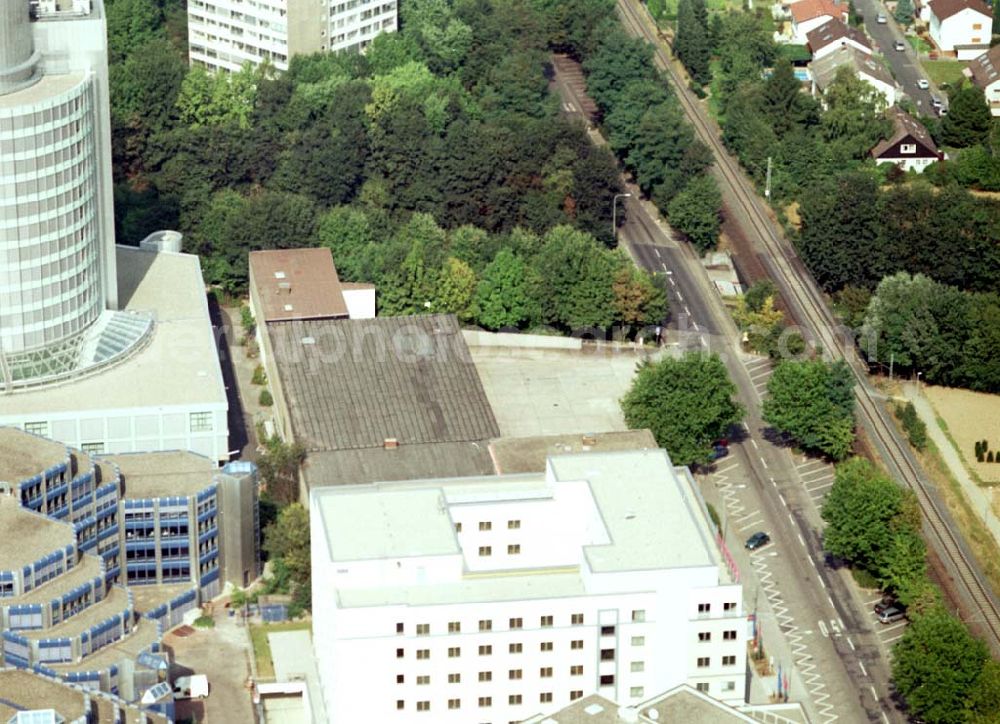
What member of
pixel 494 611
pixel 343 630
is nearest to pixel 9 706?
pixel 343 630

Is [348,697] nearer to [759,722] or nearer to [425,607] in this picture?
[425,607]

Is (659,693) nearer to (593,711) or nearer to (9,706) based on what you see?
(593,711)

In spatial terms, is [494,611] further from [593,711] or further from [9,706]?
[9,706]

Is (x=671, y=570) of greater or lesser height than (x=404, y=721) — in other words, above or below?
above

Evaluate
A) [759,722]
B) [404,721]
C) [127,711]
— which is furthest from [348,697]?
[759,722]

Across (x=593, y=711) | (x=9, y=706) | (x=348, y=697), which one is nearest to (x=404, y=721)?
(x=348, y=697)
